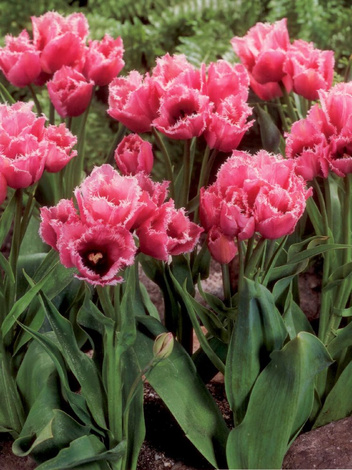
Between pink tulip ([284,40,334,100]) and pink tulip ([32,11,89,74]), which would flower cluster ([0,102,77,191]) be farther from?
pink tulip ([284,40,334,100])

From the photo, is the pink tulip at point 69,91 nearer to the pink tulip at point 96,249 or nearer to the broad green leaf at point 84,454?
the pink tulip at point 96,249

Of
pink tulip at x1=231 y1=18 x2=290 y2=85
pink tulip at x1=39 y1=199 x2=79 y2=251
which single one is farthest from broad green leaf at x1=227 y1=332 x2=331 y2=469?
pink tulip at x1=231 y1=18 x2=290 y2=85

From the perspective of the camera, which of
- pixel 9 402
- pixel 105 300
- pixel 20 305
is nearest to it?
pixel 105 300

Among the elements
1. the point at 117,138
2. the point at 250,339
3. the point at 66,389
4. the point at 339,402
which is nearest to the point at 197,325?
the point at 250,339

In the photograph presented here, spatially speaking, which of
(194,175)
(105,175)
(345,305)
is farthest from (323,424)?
(194,175)

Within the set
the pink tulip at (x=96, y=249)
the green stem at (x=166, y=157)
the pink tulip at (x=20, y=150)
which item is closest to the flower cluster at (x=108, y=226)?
the pink tulip at (x=96, y=249)

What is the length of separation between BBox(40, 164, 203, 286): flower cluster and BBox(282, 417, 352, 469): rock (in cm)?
42

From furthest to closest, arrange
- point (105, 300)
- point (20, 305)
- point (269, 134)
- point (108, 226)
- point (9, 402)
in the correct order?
point (269, 134)
point (9, 402)
point (20, 305)
point (105, 300)
point (108, 226)

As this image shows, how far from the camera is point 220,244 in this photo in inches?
36.1

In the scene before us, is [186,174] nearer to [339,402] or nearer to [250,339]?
[250,339]

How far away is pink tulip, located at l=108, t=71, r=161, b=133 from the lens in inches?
38.0

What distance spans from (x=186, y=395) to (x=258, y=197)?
326 millimetres

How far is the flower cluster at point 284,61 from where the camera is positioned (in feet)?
3.60

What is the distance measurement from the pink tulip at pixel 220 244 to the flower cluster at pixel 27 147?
0.22 meters
